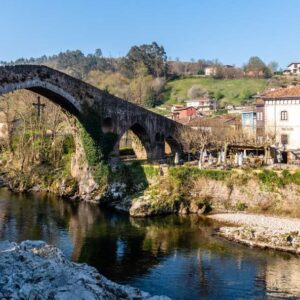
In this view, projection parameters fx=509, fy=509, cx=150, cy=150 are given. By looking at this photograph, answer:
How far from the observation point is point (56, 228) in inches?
1353

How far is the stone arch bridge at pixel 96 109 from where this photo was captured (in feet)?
122

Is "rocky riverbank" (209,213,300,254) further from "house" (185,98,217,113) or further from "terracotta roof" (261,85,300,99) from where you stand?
"house" (185,98,217,113)

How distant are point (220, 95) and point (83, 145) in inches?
2699

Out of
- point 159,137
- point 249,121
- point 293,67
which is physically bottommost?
point 159,137

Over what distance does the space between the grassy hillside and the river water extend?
234ft

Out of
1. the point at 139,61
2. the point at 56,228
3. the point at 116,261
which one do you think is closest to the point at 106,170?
the point at 56,228

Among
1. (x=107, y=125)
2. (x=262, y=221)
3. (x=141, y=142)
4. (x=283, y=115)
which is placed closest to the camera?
(x=262, y=221)

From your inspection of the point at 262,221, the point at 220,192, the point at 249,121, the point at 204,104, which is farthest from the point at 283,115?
the point at 204,104

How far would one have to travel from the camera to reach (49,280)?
19.7 m

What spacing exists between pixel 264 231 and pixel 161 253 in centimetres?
649

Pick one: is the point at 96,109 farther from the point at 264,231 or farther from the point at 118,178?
the point at 264,231

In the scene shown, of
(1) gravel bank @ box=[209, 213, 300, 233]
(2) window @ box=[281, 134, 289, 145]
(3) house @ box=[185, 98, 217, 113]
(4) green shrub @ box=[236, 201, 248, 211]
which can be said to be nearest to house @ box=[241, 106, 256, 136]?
(2) window @ box=[281, 134, 289, 145]

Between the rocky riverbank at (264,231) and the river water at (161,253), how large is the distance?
0.81 meters

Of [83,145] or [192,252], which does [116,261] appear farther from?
[83,145]
